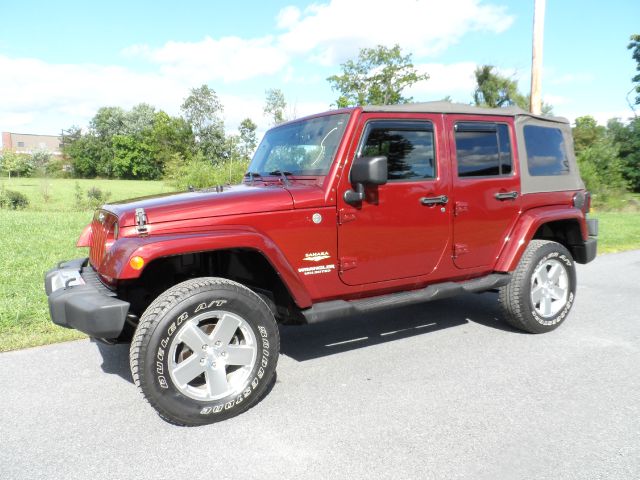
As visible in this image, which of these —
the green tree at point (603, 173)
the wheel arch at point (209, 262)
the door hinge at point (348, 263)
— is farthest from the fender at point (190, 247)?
the green tree at point (603, 173)

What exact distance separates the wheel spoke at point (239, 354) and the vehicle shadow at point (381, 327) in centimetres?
98

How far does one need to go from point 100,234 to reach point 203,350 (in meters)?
1.24

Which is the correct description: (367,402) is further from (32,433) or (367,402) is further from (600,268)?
Answer: (600,268)

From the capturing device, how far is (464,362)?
3902 mm

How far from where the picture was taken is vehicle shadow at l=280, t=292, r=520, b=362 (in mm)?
4309

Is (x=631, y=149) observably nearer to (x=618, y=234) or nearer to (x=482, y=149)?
(x=618, y=234)

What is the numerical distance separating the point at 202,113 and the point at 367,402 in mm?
68252

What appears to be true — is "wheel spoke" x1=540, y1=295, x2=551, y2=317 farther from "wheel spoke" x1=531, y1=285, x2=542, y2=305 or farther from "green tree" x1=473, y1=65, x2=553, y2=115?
"green tree" x1=473, y1=65, x2=553, y2=115

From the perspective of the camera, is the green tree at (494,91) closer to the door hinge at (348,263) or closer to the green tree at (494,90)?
the green tree at (494,90)

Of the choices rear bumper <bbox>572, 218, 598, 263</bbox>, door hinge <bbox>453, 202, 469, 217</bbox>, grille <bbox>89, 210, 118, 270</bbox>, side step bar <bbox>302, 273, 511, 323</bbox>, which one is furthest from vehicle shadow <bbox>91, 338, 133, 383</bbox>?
rear bumper <bbox>572, 218, 598, 263</bbox>

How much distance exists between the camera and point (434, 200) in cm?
386

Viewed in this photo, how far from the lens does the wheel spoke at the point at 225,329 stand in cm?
300

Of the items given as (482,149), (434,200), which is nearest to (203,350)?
(434,200)

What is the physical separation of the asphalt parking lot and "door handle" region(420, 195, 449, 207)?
1293 millimetres
